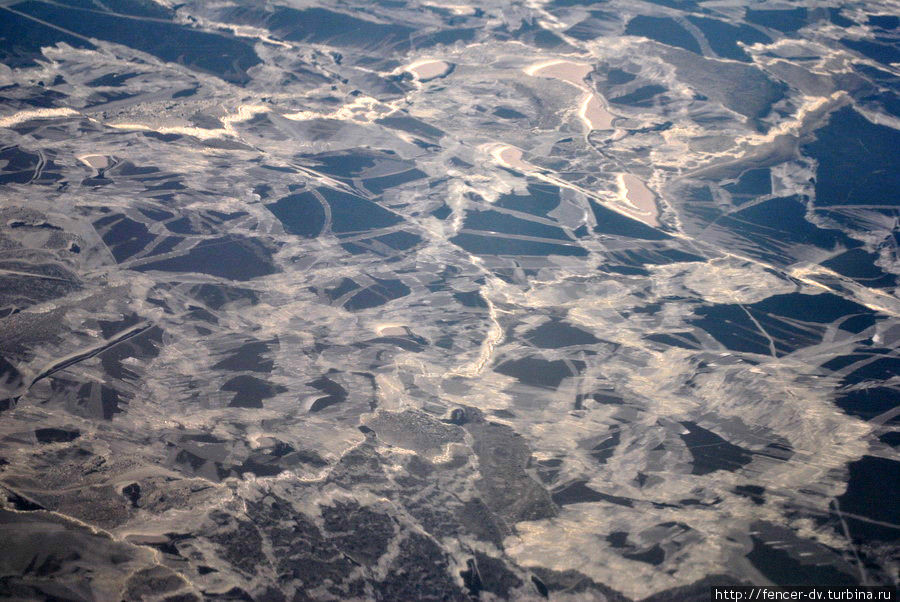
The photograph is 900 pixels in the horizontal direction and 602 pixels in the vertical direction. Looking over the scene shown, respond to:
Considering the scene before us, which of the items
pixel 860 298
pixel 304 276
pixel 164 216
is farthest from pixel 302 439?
pixel 860 298

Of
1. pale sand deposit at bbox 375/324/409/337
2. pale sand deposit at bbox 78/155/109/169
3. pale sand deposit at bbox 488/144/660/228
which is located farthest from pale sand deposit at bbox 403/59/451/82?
pale sand deposit at bbox 375/324/409/337

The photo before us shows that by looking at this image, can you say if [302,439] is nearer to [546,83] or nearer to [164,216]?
[164,216]

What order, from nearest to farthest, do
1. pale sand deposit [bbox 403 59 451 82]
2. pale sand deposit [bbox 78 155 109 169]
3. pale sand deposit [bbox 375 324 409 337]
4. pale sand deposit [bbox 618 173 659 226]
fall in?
1. pale sand deposit [bbox 375 324 409 337]
2. pale sand deposit [bbox 78 155 109 169]
3. pale sand deposit [bbox 618 173 659 226]
4. pale sand deposit [bbox 403 59 451 82]

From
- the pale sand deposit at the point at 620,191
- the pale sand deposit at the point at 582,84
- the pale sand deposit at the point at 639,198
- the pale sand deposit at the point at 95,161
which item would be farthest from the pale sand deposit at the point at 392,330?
the pale sand deposit at the point at 582,84

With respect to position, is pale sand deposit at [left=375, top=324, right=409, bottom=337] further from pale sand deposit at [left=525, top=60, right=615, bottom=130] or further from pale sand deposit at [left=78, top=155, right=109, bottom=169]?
pale sand deposit at [left=525, top=60, right=615, bottom=130]

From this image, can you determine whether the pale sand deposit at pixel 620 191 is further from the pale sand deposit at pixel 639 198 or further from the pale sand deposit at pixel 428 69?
A: the pale sand deposit at pixel 428 69
